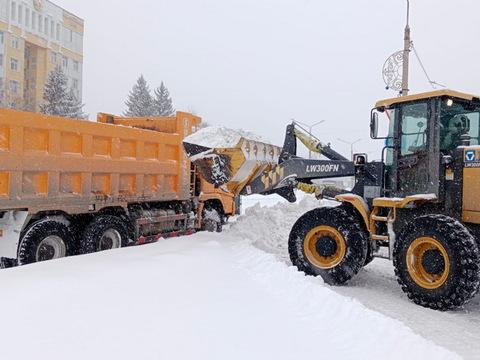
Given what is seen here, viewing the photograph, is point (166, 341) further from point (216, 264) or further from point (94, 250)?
point (94, 250)

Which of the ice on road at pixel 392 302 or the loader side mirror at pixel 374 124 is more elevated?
the loader side mirror at pixel 374 124

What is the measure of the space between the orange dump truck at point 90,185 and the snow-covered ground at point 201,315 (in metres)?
1.00

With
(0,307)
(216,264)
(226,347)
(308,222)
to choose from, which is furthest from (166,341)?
(308,222)

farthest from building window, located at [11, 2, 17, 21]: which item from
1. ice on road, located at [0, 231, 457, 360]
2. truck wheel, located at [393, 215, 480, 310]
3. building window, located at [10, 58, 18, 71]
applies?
truck wheel, located at [393, 215, 480, 310]

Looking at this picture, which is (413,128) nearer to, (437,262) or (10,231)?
(437,262)

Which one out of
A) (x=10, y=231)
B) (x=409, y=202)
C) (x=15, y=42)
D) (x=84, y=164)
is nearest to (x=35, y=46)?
(x=15, y=42)

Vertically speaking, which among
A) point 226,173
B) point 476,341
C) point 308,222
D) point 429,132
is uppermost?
point 429,132

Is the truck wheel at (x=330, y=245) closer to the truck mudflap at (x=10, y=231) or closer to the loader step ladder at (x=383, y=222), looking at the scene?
the loader step ladder at (x=383, y=222)

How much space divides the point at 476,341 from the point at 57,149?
5.74 metres

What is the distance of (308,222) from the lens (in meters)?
7.46

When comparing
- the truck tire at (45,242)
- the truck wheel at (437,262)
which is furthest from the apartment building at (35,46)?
the truck wheel at (437,262)

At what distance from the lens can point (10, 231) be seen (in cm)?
671

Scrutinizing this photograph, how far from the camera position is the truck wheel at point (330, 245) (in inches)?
276

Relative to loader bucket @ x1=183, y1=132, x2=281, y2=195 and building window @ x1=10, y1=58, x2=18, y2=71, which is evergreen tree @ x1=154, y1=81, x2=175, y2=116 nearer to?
building window @ x1=10, y1=58, x2=18, y2=71
